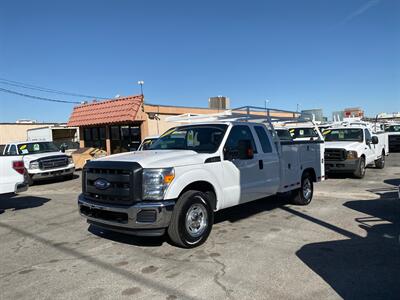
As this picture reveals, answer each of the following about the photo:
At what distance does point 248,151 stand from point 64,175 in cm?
1119

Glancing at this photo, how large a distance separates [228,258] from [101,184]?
2.14 metres

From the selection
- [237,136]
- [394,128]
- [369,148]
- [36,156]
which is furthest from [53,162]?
[394,128]

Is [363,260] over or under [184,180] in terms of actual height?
under

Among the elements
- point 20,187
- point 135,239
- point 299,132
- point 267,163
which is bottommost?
point 135,239

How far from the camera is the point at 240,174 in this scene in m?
6.39

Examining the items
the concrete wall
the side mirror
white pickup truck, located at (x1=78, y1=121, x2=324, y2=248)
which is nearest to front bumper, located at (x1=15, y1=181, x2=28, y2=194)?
white pickup truck, located at (x1=78, y1=121, x2=324, y2=248)

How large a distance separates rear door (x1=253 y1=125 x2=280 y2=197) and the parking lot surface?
26.1 inches

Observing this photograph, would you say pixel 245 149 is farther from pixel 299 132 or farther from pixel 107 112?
pixel 107 112

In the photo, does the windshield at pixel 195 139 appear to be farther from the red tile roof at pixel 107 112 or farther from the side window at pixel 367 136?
the red tile roof at pixel 107 112

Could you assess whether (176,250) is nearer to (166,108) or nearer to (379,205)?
(379,205)

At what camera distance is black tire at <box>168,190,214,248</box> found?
520cm

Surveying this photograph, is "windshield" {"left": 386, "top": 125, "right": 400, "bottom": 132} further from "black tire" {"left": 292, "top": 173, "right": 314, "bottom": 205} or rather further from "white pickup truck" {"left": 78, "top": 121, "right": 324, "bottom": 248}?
"white pickup truck" {"left": 78, "top": 121, "right": 324, "bottom": 248}

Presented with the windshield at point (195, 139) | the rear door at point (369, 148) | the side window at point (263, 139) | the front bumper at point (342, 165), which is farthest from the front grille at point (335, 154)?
the windshield at point (195, 139)

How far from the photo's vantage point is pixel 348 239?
575cm
